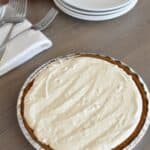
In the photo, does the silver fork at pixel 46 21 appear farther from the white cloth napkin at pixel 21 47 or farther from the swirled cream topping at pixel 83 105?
the swirled cream topping at pixel 83 105

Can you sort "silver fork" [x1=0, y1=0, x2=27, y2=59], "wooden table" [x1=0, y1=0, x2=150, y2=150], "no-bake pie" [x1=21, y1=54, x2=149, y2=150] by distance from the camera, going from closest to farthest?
"no-bake pie" [x1=21, y1=54, x2=149, y2=150] < "wooden table" [x1=0, y1=0, x2=150, y2=150] < "silver fork" [x1=0, y1=0, x2=27, y2=59]

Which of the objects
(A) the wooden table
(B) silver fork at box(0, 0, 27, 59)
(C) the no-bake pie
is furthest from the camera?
(B) silver fork at box(0, 0, 27, 59)

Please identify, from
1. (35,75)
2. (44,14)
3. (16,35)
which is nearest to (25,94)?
(35,75)

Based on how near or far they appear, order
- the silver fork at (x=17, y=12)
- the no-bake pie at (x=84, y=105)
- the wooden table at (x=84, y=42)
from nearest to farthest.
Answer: the no-bake pie at (x=84, y=105), the wooden table at (x=84, y=42), the silver fork at (x=17, y=12)

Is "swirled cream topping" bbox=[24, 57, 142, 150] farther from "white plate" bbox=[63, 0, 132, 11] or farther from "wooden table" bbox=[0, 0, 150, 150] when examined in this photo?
"white plate" bbox=[63, 0, 132, 11]

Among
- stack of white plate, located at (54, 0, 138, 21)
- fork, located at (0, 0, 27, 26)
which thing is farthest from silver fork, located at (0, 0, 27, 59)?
stack of white plate, located at (54, 0, 138, 21)

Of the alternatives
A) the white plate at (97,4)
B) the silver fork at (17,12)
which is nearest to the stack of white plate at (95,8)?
the white plate at (97,4)

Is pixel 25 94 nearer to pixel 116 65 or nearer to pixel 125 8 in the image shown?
pixel 116 65
